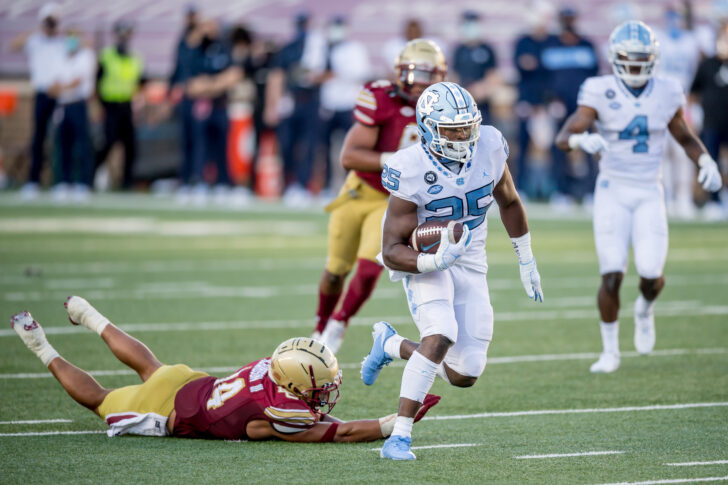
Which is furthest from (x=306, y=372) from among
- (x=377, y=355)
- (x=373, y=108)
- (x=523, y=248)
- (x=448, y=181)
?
(x=373, y=108)

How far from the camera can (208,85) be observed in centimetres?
1766

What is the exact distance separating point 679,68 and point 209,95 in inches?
258

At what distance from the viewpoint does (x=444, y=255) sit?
4977 millimetres

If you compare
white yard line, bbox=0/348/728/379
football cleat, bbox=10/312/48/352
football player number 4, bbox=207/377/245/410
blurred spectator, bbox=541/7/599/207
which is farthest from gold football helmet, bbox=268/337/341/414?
blurred spectator, bbox=541/7/599/207

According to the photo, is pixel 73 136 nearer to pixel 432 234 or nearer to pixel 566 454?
pixel 432 234

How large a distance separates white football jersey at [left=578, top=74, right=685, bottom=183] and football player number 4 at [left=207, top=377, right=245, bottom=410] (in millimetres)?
3110

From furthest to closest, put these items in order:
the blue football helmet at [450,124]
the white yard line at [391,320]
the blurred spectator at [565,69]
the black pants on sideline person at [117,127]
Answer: the black pants on sideline person at [117,127] < the blurred spectator at [565,69] < the white yard line at [391,320] < the blue football helmet at [450,124]

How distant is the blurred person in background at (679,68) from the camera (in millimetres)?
16081

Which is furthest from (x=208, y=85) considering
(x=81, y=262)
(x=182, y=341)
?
(x=182, y=341)

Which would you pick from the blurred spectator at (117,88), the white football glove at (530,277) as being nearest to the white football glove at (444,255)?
the white football glove at (530,277)

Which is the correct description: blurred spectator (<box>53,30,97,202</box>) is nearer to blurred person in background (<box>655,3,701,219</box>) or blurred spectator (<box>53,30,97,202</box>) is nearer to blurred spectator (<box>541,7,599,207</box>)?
blurred spectator (<box>541,7,599,207</box>)

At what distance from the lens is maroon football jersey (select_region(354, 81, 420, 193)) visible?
7.37 m

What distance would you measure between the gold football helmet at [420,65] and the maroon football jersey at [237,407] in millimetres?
2418

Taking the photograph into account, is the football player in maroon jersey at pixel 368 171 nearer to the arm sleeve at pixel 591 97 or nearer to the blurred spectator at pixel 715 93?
the arm sleeve at pixel 591 97
